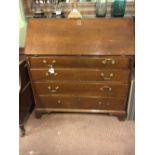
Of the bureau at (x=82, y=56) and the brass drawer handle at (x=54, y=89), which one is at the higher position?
the bureau at (x=82, y=56)

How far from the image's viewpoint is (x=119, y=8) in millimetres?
1848

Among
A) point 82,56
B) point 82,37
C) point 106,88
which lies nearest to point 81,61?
point 82,56

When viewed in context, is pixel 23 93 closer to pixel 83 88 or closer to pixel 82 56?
pixel 83 88

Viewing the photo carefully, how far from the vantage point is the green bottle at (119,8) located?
1.84m

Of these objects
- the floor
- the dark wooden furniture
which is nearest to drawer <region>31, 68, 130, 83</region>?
the dark wooden furniture

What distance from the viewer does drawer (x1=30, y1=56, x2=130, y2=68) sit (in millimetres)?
1697

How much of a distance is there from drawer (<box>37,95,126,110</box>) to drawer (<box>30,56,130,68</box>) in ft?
1.23

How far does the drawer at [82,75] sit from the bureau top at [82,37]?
0.18 m

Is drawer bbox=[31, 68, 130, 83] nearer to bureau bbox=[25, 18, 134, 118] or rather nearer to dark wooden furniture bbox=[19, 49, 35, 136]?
bureau bbox=[25, 18, 134, 118]

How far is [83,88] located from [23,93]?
607mm

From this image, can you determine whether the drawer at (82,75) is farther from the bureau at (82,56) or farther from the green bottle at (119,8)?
the green bottle at (119,8)

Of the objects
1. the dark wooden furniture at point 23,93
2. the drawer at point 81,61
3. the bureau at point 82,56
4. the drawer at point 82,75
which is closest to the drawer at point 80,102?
the bureau at point 82,56
